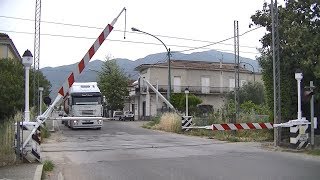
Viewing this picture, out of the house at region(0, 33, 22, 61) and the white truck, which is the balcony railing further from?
the white truck

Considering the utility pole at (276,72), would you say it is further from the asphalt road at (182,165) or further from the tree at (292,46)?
the asphalt road at (182,165)

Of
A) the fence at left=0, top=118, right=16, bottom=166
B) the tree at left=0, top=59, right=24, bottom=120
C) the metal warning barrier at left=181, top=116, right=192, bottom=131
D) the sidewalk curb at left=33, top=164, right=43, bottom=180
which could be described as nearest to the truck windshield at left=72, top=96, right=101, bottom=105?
the tree at left=0, top=59, right=24, bottom=120

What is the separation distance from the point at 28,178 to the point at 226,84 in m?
56.5

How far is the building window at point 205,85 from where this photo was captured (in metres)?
63.3

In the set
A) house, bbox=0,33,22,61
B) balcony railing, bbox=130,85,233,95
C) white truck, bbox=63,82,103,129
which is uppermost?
house, bbox=0,33,22,61

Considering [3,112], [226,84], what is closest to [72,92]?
[3,112]

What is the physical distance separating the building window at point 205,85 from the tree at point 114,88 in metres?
12.9

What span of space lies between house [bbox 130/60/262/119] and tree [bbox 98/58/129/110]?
3570mm

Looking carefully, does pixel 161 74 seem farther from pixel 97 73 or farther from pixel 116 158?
pixel 116 158

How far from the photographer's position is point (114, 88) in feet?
223

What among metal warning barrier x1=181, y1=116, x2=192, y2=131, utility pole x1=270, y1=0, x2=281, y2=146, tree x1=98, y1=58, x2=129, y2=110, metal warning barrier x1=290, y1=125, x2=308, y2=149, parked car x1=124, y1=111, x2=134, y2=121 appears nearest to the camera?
metal warning barrier x1=290, y1=125, x2=308, y2=149

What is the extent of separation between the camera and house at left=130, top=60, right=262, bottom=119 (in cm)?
6206

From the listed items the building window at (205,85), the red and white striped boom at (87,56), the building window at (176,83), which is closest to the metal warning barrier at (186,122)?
the red and white striped boom at (87,56)

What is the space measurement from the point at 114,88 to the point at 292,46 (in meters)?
50.0
